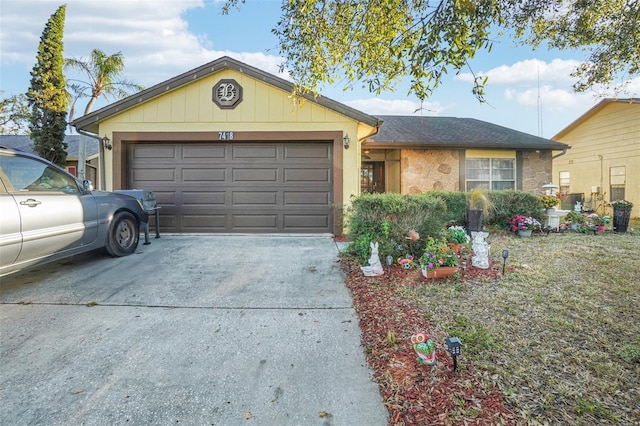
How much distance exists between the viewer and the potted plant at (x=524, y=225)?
738cm

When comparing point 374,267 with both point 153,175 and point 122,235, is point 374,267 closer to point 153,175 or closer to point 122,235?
point 122,235

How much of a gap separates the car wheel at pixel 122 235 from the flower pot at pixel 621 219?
37.5 ft

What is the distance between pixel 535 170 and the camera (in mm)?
11008

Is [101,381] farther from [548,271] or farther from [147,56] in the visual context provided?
[147,56]

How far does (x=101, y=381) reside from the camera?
2180 millimetres

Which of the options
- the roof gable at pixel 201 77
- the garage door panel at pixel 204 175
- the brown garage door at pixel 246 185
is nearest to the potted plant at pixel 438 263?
the brown garage door at pixel 246 185

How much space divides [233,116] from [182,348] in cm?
615

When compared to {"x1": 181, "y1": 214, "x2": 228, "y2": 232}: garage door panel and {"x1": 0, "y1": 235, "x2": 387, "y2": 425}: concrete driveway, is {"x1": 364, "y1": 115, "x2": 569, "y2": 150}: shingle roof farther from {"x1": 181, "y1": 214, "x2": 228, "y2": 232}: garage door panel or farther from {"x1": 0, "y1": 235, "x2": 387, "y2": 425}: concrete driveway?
{"x1": 0, "y1": 235, "x2": 387, "y2": 425}: concrete driveway

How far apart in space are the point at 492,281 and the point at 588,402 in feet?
7.57

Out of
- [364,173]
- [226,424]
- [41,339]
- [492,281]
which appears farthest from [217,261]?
[364,173]

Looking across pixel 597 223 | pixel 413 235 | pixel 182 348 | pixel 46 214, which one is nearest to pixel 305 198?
pixel 413 235

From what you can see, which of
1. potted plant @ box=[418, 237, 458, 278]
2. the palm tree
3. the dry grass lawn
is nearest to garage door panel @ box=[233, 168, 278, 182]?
potted plant @ box=[418, 237, 458, 278]

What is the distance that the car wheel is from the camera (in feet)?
17.0

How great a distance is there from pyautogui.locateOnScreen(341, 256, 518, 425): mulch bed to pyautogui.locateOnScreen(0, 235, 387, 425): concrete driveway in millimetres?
132
